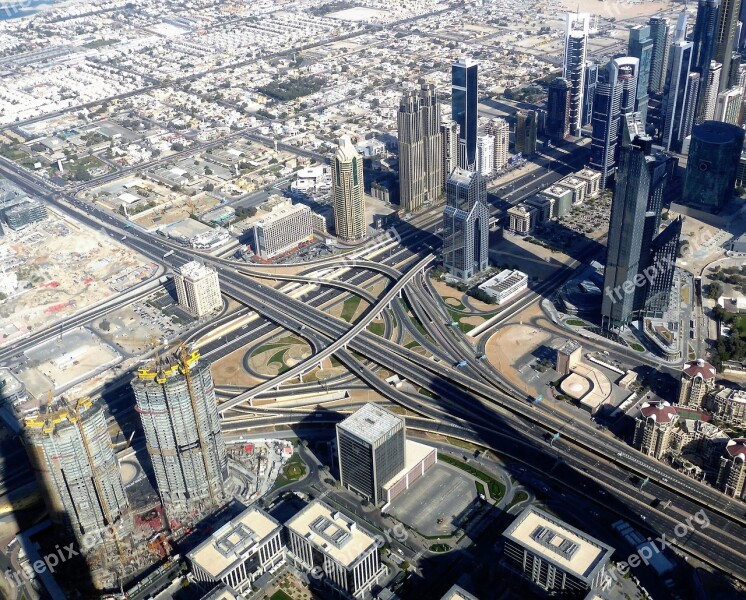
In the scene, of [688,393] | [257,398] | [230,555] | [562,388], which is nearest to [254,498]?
[230,555]

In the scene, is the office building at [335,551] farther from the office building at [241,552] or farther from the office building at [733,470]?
the office building at [733,470]

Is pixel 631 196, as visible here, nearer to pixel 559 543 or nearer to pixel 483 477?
pixel 483 477

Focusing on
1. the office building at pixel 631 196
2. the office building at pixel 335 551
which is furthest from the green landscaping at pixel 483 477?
the office building at pixel 631 196

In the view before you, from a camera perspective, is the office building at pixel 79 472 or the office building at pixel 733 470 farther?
the office building at pixel 733 470

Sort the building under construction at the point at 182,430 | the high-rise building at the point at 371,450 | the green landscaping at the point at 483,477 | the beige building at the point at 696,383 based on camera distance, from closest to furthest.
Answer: the building under construction at the point at 182,430, the high-rise building at the point at 371,450, the green landscaping at the point at 483,477, the beige building at the point at 696,383

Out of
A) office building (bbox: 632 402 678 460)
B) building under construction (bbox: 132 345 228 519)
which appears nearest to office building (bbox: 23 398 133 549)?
building under construction (bbox: 132 345 228 519)

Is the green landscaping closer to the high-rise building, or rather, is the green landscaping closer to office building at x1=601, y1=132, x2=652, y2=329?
the high-rise building

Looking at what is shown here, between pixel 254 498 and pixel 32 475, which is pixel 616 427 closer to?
pixel 254 498

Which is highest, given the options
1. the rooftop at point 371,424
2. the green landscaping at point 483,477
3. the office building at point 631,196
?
the office building at point 631,196
